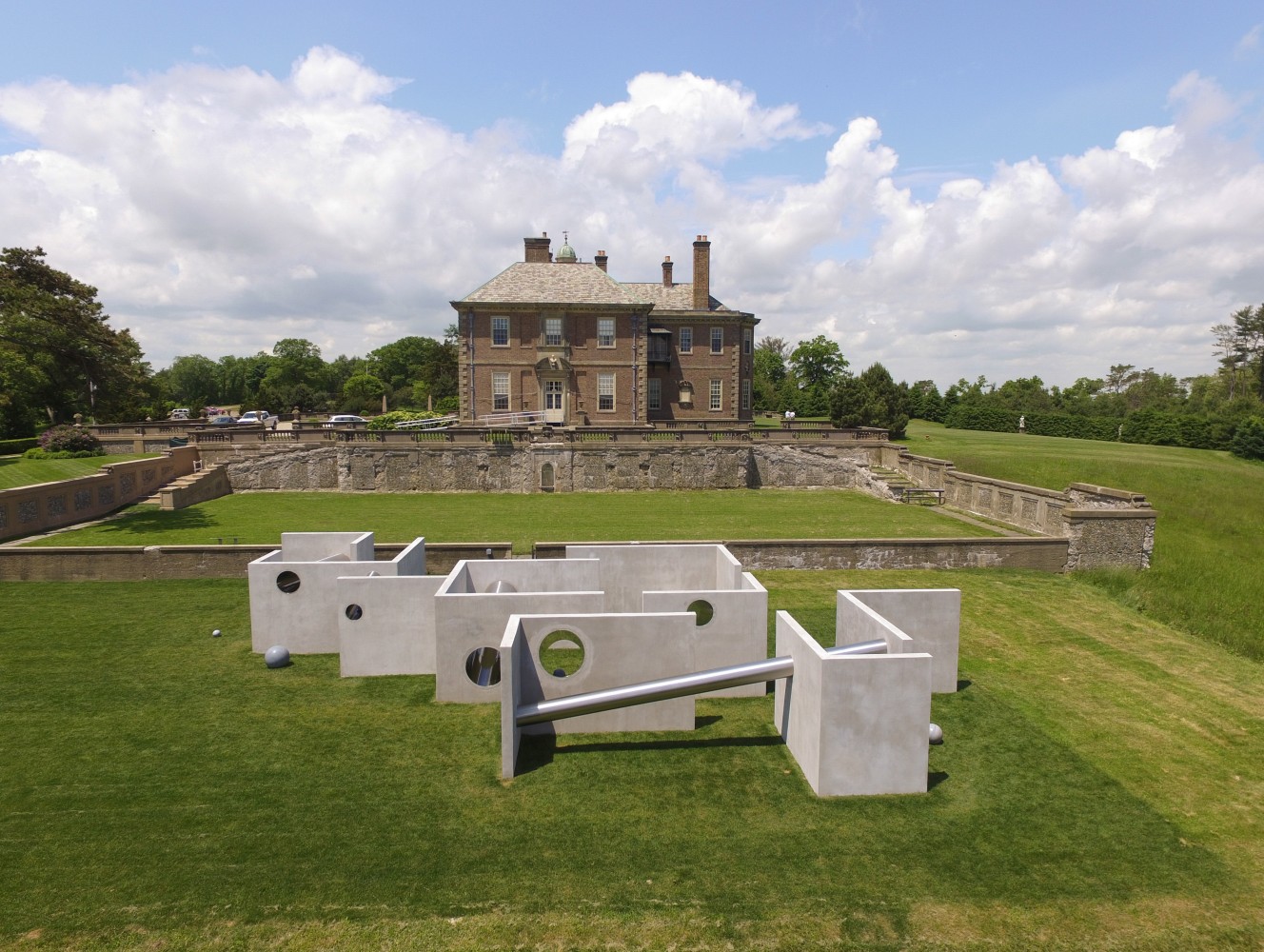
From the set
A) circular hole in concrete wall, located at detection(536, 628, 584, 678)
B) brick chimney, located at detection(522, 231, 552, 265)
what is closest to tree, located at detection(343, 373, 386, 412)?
brick chimney, located at detection(522, 231, 552, 265)

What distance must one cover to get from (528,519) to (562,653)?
1342 cm

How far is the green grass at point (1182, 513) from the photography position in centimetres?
1664

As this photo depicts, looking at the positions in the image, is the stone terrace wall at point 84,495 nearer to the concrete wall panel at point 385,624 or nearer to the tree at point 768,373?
the concrete wall panel at point 385,624

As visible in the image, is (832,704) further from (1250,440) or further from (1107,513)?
(1250,440)

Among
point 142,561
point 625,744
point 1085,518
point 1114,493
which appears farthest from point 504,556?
point 1114,493

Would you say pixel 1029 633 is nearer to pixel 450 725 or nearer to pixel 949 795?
pixel 949 795

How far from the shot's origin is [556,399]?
138 ft

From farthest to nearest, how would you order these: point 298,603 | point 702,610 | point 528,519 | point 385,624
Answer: point 528,519 → point 298,603 → point 702,610 → point 385,624

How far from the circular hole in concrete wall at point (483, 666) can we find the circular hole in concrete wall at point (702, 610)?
3.17 m

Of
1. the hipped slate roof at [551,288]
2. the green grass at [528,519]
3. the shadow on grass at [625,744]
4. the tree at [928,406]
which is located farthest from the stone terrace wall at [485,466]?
the tree at [928,406]

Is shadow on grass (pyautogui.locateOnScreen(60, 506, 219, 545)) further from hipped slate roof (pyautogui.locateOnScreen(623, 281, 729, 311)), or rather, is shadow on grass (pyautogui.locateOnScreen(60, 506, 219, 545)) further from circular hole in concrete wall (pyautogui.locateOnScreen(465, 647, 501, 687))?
hipped slate roof (pyautogui.locateOnScreen(623, 281, 729, 311))

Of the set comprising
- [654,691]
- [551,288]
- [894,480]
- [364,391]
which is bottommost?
[654,691]

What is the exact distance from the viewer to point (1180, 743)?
31.7 ft

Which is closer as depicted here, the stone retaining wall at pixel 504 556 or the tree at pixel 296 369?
the stone retaining wall at pixel 504 556
